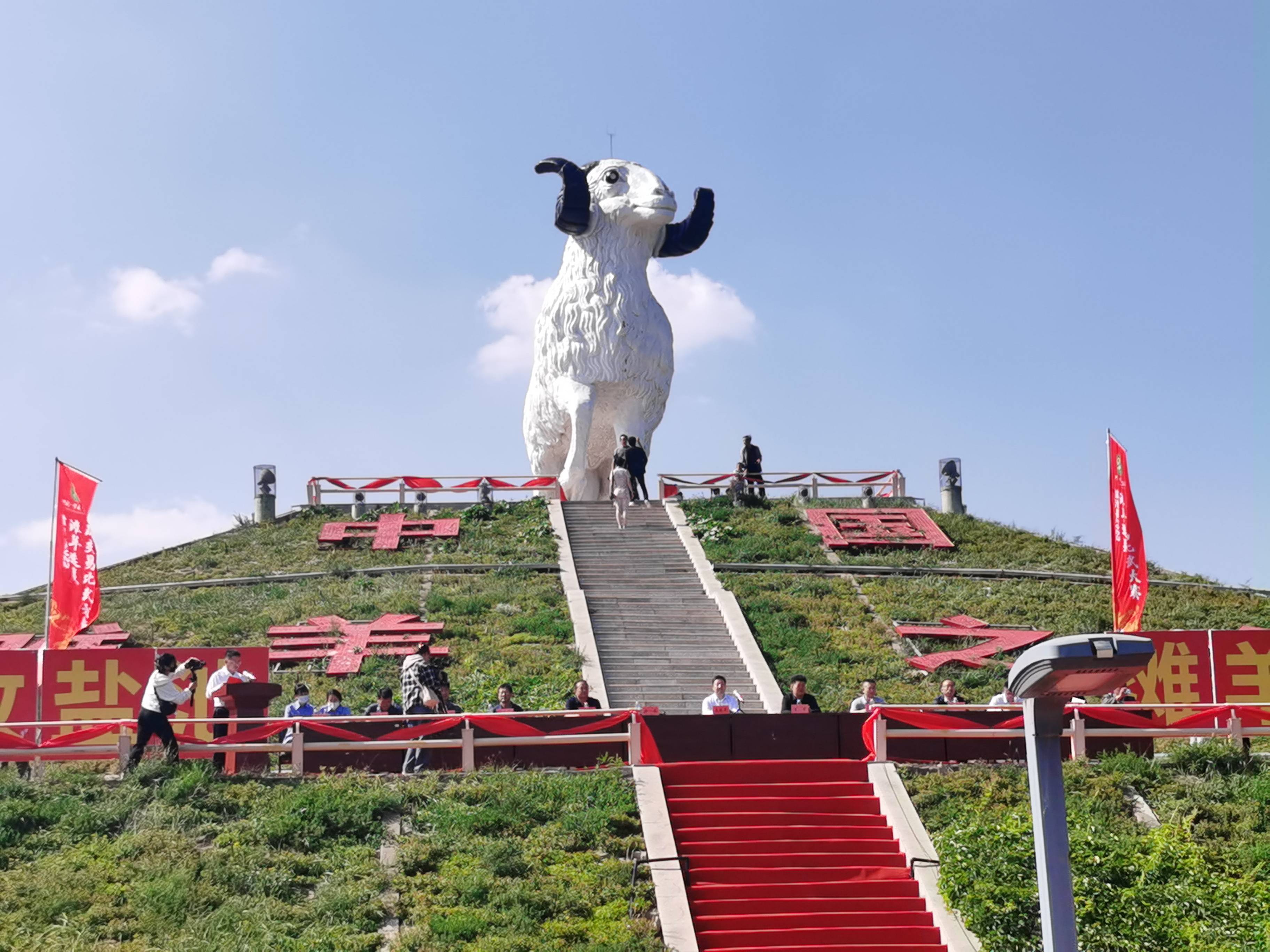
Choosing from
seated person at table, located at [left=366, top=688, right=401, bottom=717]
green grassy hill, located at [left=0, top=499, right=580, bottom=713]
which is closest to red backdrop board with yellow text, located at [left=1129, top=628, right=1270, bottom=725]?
green grassy hill, located at [left=0, top=499, right=580, bottom=713]

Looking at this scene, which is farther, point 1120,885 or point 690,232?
point 690,232

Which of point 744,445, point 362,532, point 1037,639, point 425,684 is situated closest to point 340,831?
point 425,684

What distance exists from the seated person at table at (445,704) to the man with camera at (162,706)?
2.63 m

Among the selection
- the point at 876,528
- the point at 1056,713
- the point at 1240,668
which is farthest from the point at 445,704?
the point at 876,528

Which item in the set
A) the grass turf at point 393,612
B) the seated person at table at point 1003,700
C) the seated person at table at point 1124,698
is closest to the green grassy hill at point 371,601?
the grass turf at point 393,612

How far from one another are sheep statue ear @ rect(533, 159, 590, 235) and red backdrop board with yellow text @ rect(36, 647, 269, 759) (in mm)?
15459

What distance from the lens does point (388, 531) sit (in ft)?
105

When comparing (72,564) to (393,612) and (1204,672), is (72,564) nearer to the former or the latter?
(393,612)

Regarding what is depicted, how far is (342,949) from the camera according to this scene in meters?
13.4

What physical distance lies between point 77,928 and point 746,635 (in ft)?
42.6

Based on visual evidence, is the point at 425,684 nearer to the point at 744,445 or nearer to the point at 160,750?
the point at 160,750

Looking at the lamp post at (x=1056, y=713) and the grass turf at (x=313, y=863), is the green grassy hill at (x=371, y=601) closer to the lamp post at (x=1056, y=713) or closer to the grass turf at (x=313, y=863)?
Answer: the grass turf at (x=313, y=863)

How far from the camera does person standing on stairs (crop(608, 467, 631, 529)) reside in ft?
100

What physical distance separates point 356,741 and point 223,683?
83.9 inches
